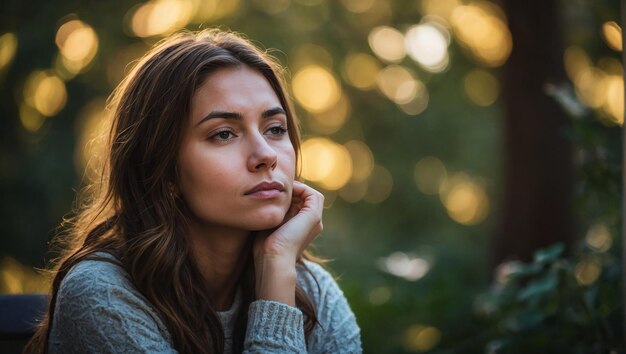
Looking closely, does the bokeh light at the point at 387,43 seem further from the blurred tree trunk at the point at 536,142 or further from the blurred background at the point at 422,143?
the blurred tree trunk at the point at 536,142

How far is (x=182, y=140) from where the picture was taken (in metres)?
2.34

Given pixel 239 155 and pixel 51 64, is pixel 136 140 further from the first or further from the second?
pixel 51 64

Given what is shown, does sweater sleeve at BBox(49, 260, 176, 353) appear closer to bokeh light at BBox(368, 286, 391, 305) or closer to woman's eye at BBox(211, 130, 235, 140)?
woman's eye at BBox(211, 130, 235, 140)

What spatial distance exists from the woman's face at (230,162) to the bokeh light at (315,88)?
9.87 m

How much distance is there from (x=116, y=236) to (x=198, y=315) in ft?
1.37

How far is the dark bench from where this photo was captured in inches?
95.3

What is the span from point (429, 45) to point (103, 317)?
892cm

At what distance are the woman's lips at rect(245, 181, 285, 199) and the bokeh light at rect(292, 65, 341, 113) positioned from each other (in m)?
9.93

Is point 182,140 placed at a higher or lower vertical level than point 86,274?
higher

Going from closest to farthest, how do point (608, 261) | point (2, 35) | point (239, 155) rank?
point (239, 155) < point (608, 261) < point (2, 35)

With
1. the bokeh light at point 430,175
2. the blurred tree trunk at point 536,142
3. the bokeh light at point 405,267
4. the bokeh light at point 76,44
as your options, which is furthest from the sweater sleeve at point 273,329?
the bokeh light at point 430,175

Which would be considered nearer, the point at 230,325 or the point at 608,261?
the point at 230,325

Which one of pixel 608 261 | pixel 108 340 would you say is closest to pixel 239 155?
pixel 108 340

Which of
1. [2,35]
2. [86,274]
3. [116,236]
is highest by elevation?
[2,35]
